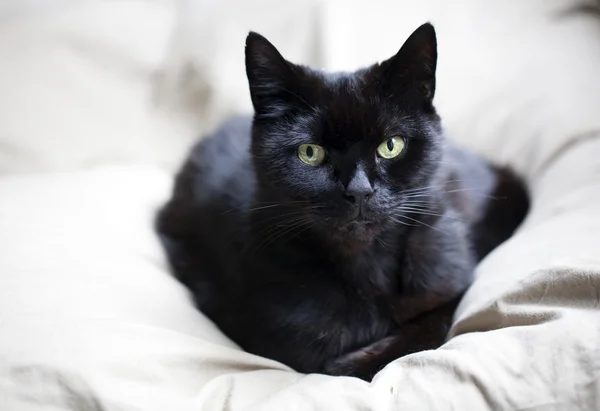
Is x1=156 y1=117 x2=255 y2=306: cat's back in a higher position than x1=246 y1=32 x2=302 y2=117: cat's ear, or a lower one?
lower

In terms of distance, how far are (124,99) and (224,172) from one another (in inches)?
26.2

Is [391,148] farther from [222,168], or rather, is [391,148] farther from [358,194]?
[222,168]

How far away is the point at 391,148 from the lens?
101cm

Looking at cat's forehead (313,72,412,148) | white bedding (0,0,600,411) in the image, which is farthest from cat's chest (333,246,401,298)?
cat's forehead (313,72,412,148)

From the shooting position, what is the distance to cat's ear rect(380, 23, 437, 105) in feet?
3.27

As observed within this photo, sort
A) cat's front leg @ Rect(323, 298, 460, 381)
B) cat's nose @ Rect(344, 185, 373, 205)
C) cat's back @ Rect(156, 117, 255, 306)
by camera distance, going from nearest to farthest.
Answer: cat's nose @ Rect(344, 185, 373, 205)
cat's front leg @ Rect(323, 298, 460, 381)
cat's back @ Rect(156, 117, 255, 306)

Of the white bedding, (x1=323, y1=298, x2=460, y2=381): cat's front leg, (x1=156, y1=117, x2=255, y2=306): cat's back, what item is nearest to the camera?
the white bedding

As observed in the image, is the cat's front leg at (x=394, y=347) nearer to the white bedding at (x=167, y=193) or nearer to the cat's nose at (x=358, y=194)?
the white bedding at (x=167, y=193)

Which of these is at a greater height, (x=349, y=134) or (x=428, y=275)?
(x=349, y=134)

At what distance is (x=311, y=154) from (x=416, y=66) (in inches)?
8.8

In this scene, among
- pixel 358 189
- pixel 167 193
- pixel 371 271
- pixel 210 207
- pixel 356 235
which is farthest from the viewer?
pixel 167 193

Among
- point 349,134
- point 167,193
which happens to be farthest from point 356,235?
point 167,193

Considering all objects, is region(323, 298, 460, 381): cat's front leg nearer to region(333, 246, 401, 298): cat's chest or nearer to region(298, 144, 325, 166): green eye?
region(333, 246, 401, 298): cat's chest

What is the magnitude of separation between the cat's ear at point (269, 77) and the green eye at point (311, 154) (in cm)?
8
